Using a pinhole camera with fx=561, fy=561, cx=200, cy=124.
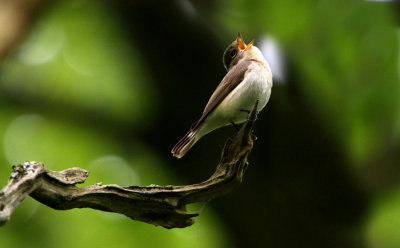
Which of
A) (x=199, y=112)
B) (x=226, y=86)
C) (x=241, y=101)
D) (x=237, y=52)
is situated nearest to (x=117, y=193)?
(x=241, y=101)

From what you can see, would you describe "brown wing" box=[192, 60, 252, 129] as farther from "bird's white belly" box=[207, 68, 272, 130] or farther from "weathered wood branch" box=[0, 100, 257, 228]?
"weathered wood branch" box=[0, 100, 257, 228]

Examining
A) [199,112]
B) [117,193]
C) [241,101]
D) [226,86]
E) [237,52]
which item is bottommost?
[117,193]

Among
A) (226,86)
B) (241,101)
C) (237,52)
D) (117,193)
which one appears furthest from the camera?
(237,52)

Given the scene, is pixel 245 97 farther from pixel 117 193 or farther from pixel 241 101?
pixel 117 193

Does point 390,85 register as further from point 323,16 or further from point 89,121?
point 89,121

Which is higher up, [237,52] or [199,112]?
[237,52]

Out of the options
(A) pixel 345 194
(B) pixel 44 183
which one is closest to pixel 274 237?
(A) pixel 345 194

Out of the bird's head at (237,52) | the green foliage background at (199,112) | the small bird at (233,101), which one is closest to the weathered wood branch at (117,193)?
the small bird at (233,101)
